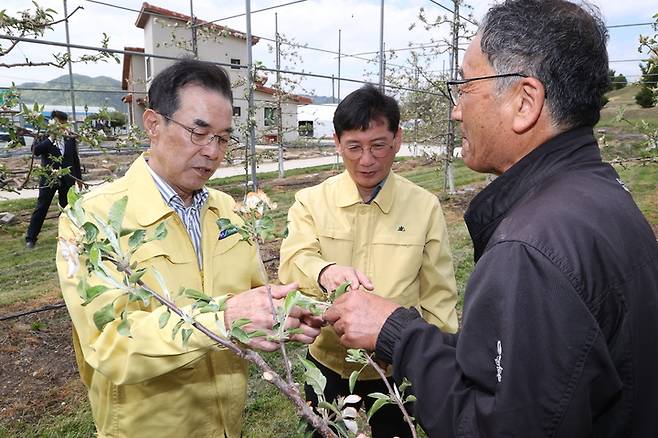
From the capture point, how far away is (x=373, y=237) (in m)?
2.44

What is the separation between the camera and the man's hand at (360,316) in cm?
146

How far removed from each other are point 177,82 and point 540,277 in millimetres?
1524

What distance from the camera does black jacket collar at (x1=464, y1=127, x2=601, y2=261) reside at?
128cm

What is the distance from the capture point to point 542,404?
0.99m

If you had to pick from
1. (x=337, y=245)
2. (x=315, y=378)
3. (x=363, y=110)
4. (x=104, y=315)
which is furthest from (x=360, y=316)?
(x=363, y=110)

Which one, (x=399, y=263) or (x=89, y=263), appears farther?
(x=399, y=263)

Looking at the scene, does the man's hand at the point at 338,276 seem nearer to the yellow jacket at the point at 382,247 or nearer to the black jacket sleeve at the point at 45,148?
the yellow jacket at the point at 382,247

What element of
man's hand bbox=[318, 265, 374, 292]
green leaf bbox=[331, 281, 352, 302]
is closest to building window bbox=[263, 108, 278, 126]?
man's hand bbox=[318, 265, 374, 292]

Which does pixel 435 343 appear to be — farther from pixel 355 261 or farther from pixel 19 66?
pixel 19 66

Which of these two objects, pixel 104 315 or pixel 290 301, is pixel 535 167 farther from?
pixel 104 315

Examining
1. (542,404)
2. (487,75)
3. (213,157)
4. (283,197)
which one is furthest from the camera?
(283,197)

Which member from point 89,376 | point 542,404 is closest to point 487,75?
point 542,404

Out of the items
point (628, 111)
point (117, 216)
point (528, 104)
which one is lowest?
point (117, 216)

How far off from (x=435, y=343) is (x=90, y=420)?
3.05m
